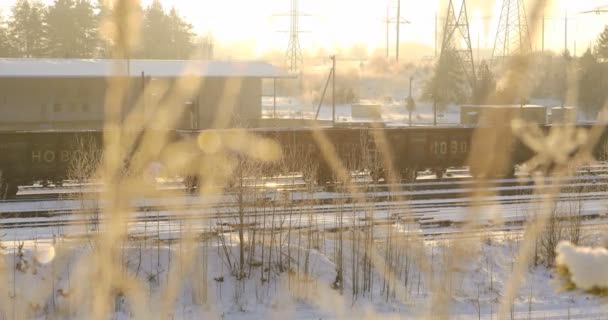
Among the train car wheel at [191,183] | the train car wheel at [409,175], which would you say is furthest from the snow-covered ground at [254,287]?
the train car wheel at [409,175]

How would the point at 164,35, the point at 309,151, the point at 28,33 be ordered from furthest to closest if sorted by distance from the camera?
the point at 164,35, the point at 28,33, the point at 309,151

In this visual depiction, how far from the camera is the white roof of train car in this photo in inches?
1893

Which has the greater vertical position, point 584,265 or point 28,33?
point 28,33

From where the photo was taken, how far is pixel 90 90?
50406 mm

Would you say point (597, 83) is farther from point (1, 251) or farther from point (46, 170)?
point (1, 251)

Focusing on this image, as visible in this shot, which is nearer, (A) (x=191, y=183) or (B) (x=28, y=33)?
(A) (x=191, y=183)

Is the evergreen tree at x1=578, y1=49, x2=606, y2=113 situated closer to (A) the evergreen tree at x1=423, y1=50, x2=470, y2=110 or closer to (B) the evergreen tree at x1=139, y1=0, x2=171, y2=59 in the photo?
(A) the evergreen tree at x1=423, y1=50, x2=470, y2=110

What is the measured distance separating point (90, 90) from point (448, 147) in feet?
92.8

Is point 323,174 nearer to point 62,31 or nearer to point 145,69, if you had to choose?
point 145,69

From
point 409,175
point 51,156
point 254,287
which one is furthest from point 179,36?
point 254,287

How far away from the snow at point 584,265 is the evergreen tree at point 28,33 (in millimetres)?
85458

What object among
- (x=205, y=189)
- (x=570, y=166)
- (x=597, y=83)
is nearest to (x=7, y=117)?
(x=205, y=189)

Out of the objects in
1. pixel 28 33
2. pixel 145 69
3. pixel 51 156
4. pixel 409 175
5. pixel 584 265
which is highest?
pixel 28 33

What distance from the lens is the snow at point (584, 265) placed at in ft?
5.25
